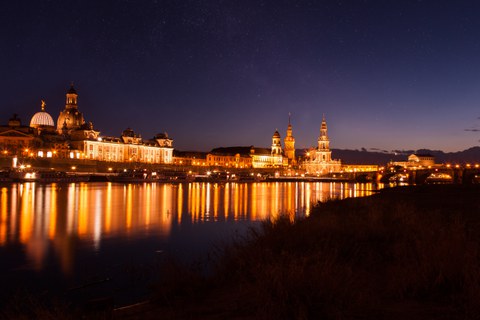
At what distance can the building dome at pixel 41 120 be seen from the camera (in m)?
165

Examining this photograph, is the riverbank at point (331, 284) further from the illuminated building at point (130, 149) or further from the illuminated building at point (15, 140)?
the illuminated building at point (130, 149)

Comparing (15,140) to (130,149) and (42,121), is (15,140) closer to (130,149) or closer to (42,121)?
(42,121)

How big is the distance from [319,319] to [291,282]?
66 centimetres

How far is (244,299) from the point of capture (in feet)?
26.7

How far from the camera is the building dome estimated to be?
165m

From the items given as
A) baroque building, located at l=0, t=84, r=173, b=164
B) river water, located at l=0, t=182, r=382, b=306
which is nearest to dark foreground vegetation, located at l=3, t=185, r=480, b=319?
river water, located at l=0, t=182, r=382, b=306

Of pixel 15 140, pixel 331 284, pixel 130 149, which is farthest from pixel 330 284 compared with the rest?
pixel 130 149

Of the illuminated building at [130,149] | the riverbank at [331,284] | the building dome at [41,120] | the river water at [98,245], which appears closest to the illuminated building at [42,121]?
the building dome at [41,120]

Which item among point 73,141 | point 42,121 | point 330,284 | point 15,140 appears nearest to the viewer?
point 330,284

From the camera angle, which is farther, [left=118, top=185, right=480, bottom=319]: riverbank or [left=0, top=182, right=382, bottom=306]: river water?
[left=0, top=182, right=382, bottom=306]: river water

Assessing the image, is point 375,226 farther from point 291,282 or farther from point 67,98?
point 67,98

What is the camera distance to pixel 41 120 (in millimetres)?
166250

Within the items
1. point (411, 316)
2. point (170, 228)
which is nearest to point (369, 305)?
point (411, 316)

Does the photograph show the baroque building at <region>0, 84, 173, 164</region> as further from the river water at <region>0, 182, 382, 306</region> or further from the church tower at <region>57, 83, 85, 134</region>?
the river water at <region>0, 182, 382, 306</region>
